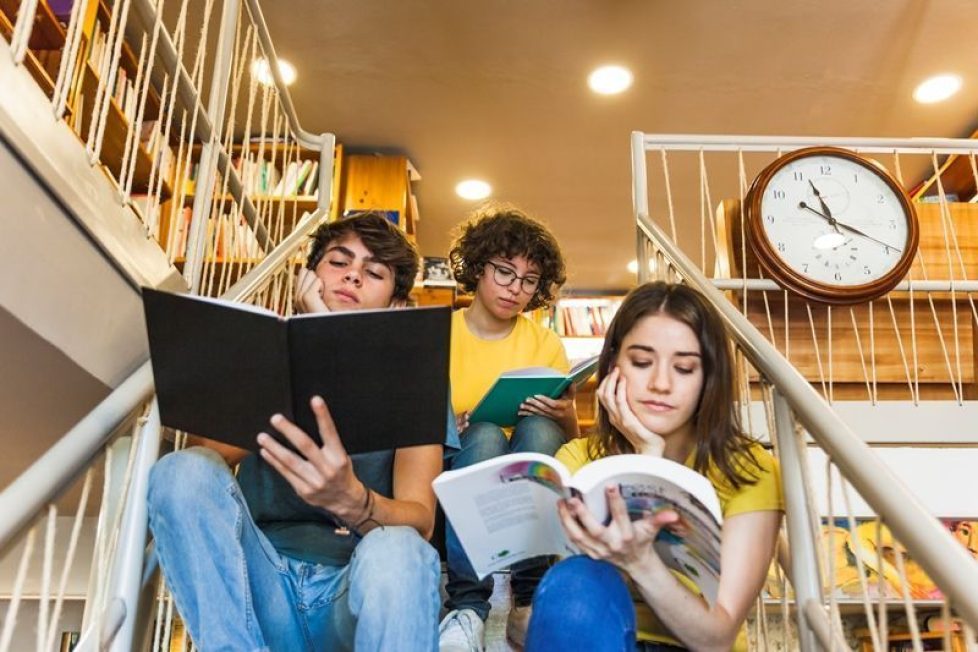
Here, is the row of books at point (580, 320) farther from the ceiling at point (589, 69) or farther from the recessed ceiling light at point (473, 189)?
the ceiling at point (589, 69)

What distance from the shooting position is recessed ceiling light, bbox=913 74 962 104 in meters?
3.49

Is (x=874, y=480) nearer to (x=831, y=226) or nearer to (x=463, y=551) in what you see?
(x=463, y=551)

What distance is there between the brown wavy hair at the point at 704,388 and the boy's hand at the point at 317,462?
43 cm

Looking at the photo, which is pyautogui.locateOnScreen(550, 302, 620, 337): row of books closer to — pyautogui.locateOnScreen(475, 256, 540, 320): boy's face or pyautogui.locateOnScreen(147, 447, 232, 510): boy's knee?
pyautogui.locateOnScreen(475, 256, 540, 320): boy's face

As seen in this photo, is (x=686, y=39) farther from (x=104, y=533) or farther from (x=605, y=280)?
(x=104, y=533)

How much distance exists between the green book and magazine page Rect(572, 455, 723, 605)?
689mm

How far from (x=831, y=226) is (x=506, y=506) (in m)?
1.61

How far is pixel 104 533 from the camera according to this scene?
992 millimetres

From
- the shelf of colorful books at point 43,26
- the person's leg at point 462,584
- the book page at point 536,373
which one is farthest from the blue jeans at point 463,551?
the shelf of colorful books at point 43,26

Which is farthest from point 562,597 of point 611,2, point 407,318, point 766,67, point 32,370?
point 766,67

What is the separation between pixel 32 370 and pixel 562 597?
100 cm

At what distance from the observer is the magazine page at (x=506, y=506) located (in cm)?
90

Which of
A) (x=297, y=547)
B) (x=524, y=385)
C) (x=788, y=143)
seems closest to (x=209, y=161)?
(x=524, y=385)

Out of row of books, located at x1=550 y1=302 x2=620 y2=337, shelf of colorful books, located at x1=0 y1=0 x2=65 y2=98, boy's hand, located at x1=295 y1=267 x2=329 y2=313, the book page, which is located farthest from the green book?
row of books, located at x1=550 y1=302 x2=620 y2=337
